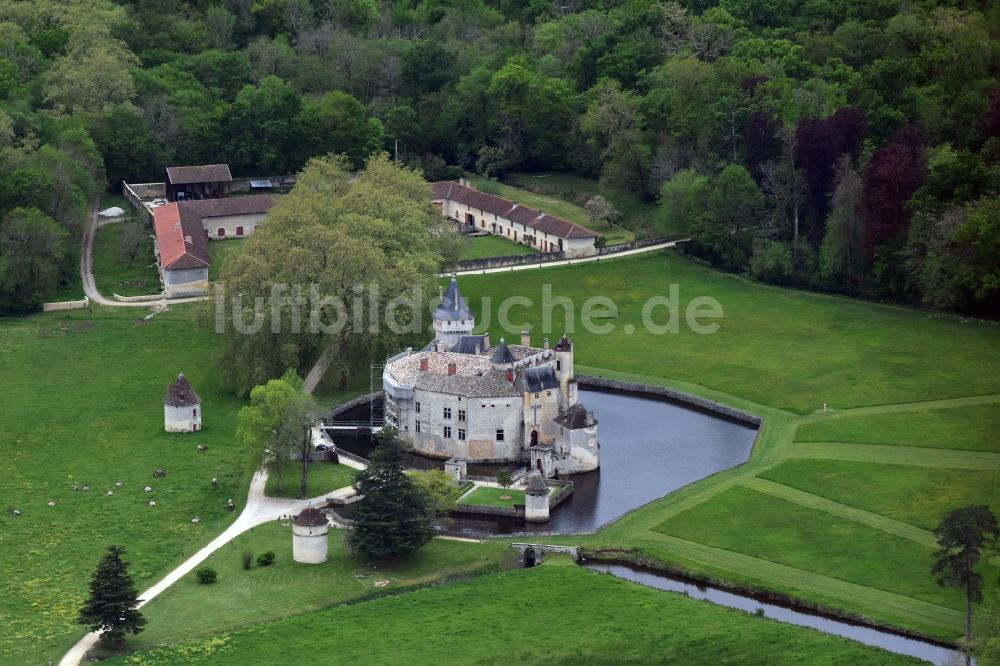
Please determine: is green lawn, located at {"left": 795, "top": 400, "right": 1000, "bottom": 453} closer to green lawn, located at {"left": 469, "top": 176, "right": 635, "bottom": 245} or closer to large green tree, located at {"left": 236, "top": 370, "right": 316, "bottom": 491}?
large green tree, located at {"left": 236, "top": 370, "right": 316, "bottom": 491}

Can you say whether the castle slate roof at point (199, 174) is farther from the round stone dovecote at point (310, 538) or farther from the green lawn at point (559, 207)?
the round stone dovecote at point (310, 538)

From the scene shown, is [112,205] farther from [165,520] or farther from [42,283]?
[165,520]

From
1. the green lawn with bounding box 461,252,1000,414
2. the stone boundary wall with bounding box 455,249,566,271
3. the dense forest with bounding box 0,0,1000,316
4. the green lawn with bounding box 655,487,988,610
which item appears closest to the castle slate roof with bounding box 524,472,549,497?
the green lawn with bounding box 655,487,988,610

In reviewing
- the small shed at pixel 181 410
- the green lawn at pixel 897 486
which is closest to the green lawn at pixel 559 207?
the small shed at pixel 181 410

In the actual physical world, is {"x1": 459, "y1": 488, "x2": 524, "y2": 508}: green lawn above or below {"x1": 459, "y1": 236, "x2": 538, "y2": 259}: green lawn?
below

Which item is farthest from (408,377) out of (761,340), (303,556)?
(761,340)

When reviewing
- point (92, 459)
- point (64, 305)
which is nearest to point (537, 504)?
point (92, 459)
